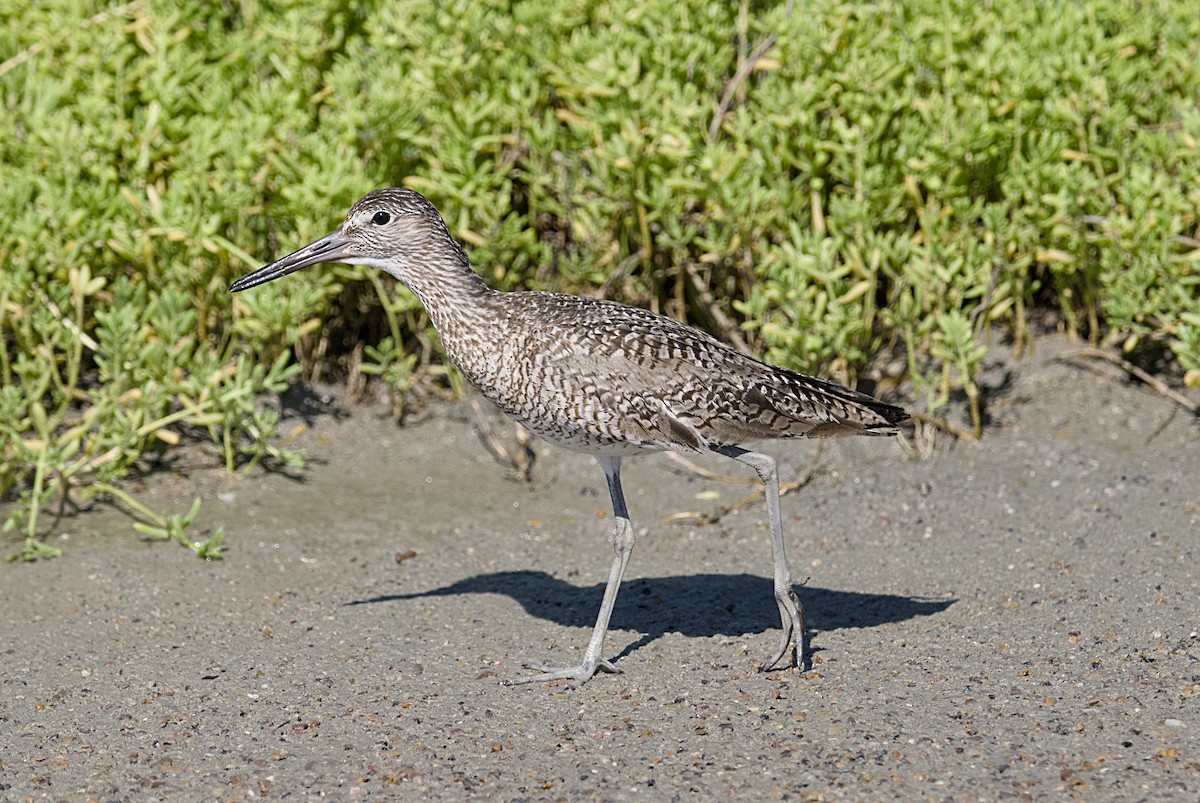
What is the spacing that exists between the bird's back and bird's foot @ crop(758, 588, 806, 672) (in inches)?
24.0

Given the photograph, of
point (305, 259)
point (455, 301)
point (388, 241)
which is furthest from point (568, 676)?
point (305, 259)

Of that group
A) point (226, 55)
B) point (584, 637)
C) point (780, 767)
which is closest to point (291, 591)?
point (584, 637)

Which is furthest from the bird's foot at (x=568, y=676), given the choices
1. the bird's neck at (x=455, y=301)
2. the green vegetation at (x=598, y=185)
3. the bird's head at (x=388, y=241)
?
the green vegetation at (x=598, y=185)

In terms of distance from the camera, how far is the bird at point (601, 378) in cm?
520

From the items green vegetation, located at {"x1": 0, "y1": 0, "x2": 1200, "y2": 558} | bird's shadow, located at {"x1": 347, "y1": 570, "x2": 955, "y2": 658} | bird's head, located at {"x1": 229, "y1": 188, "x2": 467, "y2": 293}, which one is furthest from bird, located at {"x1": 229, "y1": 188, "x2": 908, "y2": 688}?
green vegetation, located at {"x1": 0, "y1": 0, "x2": 1200, "y2": 558}

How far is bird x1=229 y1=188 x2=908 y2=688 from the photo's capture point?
5.20m

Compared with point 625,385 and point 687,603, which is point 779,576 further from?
point 625,385

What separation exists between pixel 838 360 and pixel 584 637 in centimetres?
218

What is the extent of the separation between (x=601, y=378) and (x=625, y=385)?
0.09m

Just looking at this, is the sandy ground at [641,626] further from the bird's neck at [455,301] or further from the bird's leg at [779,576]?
the bird's neck at [455,301]

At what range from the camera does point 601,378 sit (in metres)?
5.19

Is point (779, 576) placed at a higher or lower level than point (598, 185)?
lower

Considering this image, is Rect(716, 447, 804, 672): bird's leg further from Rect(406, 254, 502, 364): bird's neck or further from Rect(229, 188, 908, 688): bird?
Rect(406, 254, 502, 364): bird's neck

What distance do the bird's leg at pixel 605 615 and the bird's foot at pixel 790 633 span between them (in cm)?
59
